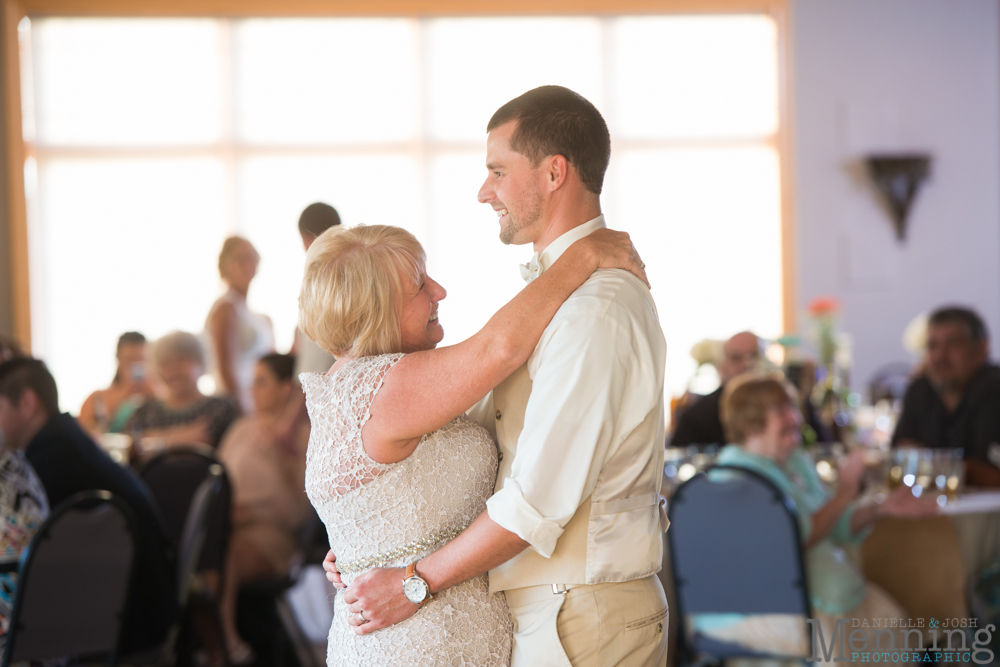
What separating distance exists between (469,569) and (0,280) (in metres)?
7.32

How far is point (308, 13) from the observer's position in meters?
7.44

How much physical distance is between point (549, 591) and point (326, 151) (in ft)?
22.0

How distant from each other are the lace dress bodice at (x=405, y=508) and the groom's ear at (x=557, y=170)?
0.39 m

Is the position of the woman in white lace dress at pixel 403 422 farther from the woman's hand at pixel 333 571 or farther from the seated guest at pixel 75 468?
the seated guest at pixel 75 468

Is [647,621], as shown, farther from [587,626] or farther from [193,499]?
[193,499]

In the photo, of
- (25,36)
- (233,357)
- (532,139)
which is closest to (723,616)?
(532,139)

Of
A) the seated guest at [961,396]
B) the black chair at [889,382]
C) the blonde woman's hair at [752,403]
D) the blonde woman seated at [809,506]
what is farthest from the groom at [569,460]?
the black chair at [889,382]

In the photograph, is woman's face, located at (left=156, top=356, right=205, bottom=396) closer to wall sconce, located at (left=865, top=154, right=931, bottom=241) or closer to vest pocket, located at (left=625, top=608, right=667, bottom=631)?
vest pocket, located at (left=625, top=608, right=667, bottom=631)

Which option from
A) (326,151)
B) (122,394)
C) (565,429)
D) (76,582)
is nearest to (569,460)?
(565,429)

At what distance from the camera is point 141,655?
108 inches

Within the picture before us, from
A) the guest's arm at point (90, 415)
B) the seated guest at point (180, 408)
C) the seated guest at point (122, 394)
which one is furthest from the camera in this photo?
the guest's arm at point (90, 415)

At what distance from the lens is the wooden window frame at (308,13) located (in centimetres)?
723

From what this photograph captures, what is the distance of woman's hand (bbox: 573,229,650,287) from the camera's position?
1.39 meters

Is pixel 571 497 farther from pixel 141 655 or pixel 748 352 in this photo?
pixel 748 352
